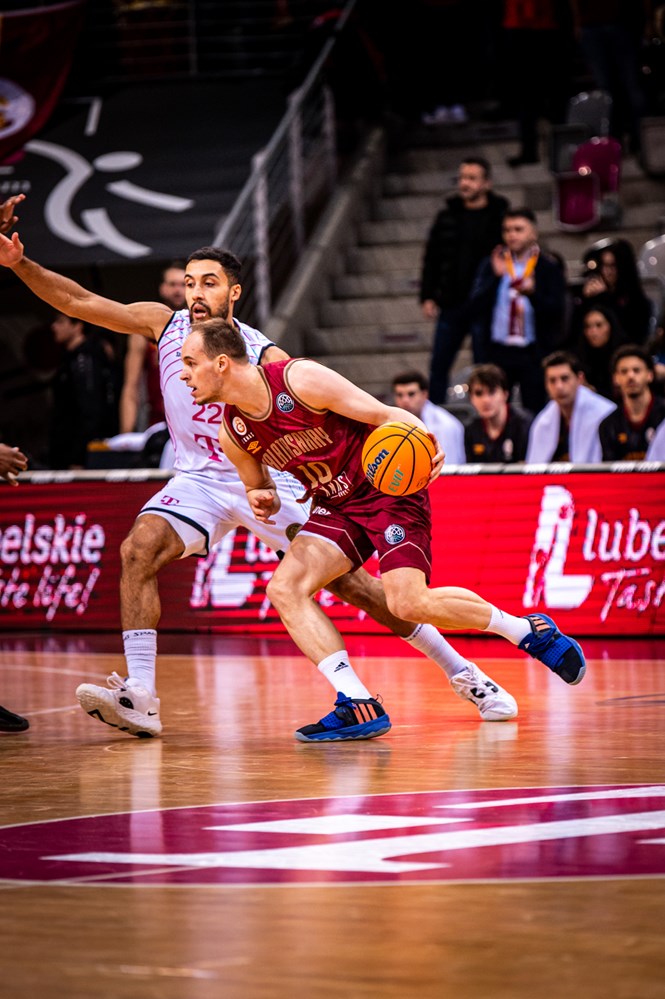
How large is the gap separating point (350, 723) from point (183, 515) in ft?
3.97

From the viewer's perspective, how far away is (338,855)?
4297mm

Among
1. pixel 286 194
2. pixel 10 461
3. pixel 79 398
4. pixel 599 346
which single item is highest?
pixel 286 194

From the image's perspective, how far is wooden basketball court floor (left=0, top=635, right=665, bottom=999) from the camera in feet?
10.6

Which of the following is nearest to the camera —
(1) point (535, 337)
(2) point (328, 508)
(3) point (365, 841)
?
(3) point (365, 841)

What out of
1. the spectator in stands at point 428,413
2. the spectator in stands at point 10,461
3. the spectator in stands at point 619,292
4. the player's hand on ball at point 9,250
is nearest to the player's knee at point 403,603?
the spectator in stands at point 10,461

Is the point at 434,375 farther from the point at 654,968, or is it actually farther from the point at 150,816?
the point at 654,968

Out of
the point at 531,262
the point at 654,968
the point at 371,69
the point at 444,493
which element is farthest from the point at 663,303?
the point at 654,968

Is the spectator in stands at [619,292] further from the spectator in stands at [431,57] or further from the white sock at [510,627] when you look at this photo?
the white sock at [510,627]

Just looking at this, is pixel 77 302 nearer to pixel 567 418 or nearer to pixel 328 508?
pixel 328 508

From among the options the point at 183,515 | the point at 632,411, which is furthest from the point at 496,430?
the point at 183,515

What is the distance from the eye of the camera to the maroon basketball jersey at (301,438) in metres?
6.63

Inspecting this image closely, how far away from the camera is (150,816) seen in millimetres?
4980

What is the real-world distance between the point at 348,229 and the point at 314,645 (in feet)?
35.1

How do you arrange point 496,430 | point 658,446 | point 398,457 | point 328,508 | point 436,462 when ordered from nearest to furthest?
point 398,457
point 436,462
point 328,508
point 658,446
point 496,430
